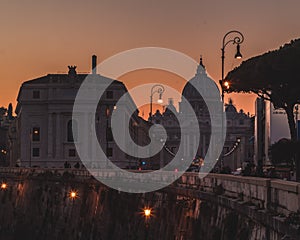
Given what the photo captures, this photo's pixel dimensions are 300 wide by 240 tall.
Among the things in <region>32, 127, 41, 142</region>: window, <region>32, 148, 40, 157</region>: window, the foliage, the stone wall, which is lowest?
the stone wall

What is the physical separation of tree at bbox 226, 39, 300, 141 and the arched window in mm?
71024

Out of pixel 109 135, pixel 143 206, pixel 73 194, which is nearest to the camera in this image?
pixel 143 206

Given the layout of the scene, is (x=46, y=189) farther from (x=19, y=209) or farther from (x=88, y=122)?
(x=88, y=122)

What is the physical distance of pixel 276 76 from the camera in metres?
39.1

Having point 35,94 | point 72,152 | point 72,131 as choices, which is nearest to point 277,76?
point 72,152

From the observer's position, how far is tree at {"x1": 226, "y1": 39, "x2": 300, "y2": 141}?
124 ft

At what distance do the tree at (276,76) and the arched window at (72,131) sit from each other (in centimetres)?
7102

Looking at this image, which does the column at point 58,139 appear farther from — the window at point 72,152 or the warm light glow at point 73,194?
the warm light glow at point 73,194

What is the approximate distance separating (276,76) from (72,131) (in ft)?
250

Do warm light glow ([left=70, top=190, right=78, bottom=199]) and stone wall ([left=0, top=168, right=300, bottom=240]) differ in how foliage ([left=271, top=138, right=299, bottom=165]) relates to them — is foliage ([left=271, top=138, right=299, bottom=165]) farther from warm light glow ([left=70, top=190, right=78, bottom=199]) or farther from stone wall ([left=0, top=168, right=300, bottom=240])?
warm light glow ([left=70, top=190, right=78, bottom=199])

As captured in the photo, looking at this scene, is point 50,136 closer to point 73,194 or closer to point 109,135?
point 109,135

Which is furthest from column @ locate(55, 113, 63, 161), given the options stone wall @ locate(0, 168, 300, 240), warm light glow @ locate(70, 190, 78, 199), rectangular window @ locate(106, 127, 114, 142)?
warm light glow @ locate(70, 190, 78, 199)

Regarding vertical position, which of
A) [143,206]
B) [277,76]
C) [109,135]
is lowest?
[143,206]

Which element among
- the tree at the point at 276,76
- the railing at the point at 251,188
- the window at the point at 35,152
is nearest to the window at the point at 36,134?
the window at the point at 35,152
